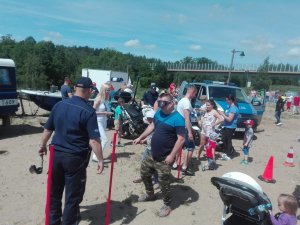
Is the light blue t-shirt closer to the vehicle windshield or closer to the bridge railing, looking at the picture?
the vehicle windshield

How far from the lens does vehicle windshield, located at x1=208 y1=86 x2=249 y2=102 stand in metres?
13.4

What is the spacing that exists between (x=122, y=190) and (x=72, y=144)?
2.67 meters

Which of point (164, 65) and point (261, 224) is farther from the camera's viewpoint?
point (164, 65)

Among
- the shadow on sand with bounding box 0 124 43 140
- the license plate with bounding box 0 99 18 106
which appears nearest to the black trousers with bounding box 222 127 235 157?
the shadow on sand with bounding box 0 124 43 140

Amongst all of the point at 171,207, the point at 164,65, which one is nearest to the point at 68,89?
the point at 171,207

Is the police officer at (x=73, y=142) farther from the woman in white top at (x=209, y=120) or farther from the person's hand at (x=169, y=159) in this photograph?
the woman in white top at (x=209, y=120)

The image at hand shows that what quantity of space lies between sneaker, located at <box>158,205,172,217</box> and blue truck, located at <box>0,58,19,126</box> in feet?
24.3

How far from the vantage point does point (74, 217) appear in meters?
4.22

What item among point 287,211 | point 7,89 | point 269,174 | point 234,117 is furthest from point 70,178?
point 7,89

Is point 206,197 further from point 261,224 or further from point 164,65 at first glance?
point 164,65

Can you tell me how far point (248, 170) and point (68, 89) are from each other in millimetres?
8031

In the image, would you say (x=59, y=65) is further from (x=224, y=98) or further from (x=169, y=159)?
(x=169, y=159)

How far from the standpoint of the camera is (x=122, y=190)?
646 cm

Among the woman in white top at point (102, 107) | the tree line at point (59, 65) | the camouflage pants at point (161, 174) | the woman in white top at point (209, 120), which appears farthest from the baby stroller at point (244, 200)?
the tree line at point (59, 65)
